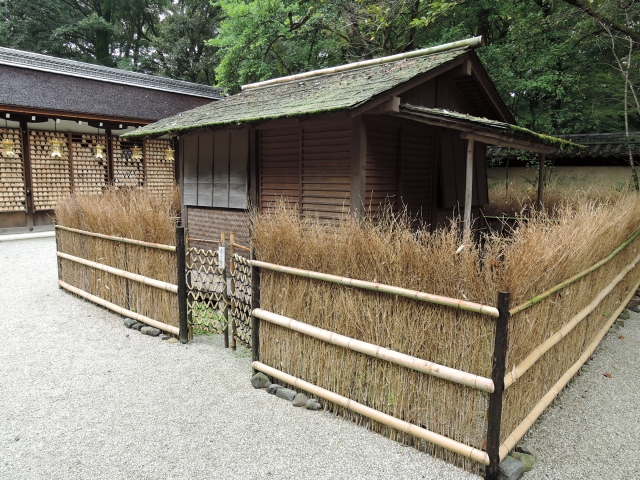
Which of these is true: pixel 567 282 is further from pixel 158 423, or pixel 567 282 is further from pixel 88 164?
pixel 88 164

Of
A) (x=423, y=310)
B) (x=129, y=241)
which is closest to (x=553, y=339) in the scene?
(x=423, y=310)

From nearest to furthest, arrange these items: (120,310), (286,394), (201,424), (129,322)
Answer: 1. (201,424)
2. (286,394)
3. (129,322)
4. (120,310)

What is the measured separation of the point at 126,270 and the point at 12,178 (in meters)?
9.44

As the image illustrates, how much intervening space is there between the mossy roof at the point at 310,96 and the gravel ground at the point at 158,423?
3205mm

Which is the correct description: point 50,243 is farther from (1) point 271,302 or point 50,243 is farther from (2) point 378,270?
(2) point 378,270

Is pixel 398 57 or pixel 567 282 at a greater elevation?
pixel 398 57

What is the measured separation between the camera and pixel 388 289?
3234 millimetres

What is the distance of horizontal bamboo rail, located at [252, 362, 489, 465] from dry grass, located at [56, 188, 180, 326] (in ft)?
6.30

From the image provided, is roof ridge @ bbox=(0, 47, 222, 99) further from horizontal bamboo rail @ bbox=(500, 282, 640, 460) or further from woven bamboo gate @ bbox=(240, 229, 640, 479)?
horizontal bamboo rail @ bbox=(500, 282, 640, 460)

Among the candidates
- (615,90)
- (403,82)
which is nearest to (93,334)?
(403,82)

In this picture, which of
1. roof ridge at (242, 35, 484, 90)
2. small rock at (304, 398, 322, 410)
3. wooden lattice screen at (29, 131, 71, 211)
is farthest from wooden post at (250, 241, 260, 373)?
wooden lattice screen at (29, 131, 71, 211)

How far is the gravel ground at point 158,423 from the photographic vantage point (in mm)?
2977

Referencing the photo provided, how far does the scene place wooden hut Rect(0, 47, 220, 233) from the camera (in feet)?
39.9

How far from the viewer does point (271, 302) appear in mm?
4078
